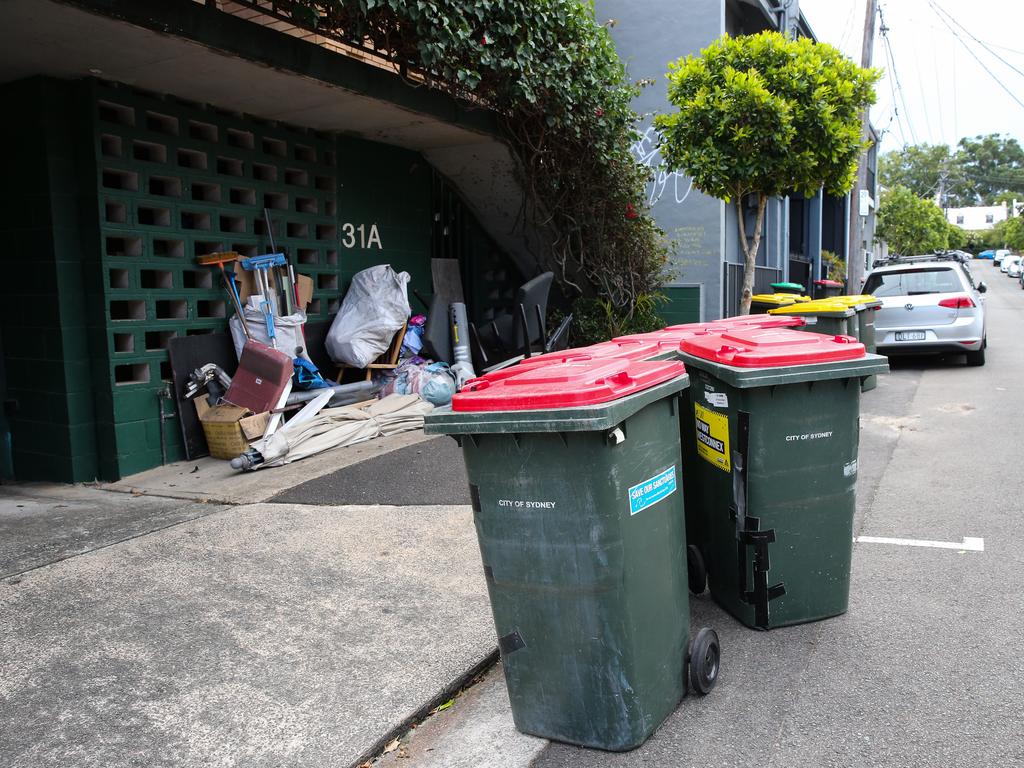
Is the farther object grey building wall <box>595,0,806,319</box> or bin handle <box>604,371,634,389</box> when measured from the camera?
grey building wall <box>595,0,806,319</box>

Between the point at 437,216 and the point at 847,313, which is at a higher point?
the point at 437,216

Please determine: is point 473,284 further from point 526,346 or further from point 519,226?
point 526,346

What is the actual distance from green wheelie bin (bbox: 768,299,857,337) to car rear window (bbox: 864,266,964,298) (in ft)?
11.8

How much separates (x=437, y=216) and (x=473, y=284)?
1.12m

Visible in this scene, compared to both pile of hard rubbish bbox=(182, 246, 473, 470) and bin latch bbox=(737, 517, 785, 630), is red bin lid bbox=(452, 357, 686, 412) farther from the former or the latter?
pile of hard rubbish bbox=(182, 246, 473, 470)

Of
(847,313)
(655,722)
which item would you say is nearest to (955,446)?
(847,313)

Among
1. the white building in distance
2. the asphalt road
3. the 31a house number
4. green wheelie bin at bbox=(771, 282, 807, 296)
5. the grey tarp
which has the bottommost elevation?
the asphalt road

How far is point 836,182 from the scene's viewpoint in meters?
10.7

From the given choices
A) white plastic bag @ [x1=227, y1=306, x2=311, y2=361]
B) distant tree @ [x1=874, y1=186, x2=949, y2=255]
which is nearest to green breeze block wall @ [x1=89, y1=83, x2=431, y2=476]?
white plastic bag @ [x1=227, y1=306, x2=311, y2=361]

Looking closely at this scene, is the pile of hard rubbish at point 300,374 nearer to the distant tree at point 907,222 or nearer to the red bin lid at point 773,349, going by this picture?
the red bin lid at point 773,349

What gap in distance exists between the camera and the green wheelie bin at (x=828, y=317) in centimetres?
897

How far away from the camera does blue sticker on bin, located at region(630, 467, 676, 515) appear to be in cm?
304

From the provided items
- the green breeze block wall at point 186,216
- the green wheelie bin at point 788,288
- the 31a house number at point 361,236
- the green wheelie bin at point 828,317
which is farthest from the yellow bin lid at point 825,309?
the green breeze block wall at point 186,216

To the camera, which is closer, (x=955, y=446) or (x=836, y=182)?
(x=955, y=446)
